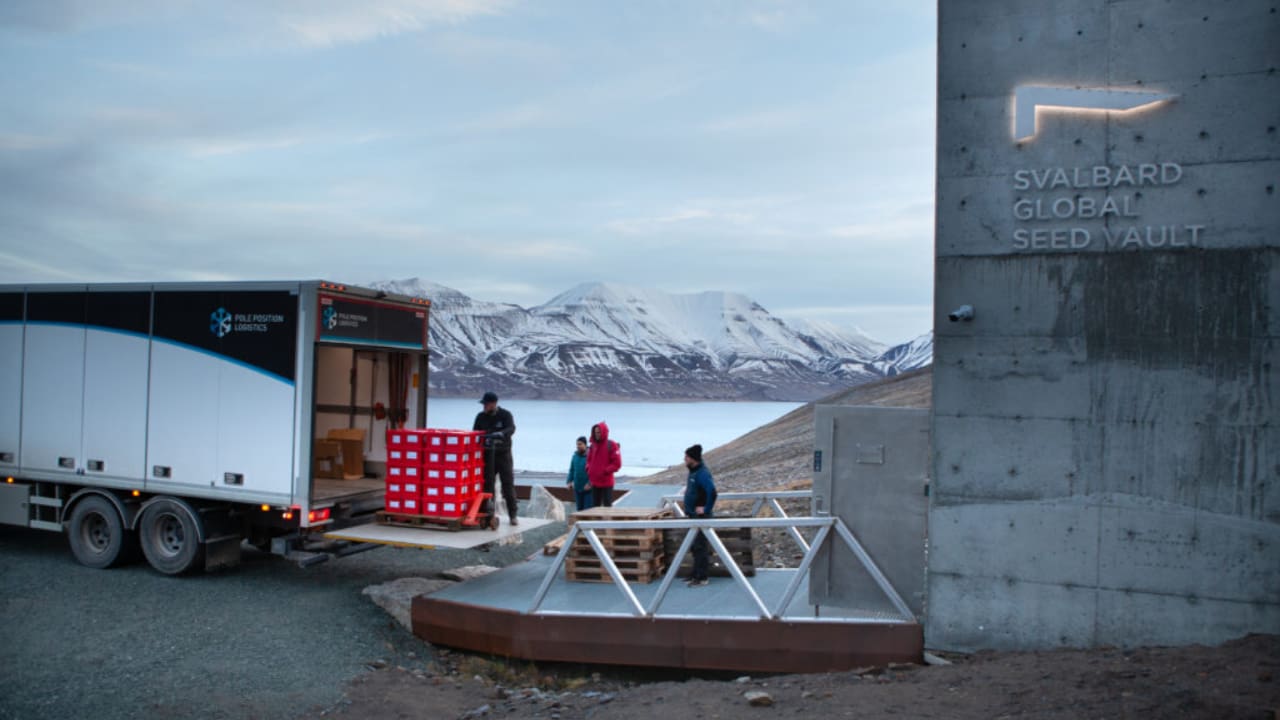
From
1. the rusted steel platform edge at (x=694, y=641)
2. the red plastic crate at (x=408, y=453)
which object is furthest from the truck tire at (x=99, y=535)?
the rusted steel platform edge at (x=694, y=641)

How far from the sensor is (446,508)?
9.97 meters

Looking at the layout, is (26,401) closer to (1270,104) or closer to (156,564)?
(156,564)

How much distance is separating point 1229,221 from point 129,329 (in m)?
11.3

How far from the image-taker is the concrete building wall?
6605mm

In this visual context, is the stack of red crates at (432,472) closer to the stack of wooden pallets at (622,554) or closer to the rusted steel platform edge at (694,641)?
the stack of wooden pallets at (622,554)

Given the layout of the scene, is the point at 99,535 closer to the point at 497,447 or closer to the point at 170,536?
the point at 170,536

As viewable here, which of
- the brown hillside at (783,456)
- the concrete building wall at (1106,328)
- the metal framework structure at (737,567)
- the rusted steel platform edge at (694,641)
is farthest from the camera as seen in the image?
the brown hillside at (783,456)

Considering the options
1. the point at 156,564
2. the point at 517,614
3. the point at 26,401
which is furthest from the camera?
the point at 26,401

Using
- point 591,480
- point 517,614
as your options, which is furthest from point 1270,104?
point 591,480

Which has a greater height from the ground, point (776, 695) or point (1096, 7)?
point (1096, 7)

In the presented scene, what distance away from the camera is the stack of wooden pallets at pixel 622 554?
9.12 meters

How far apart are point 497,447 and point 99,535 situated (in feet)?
17.0

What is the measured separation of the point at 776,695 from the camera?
6.58 metres

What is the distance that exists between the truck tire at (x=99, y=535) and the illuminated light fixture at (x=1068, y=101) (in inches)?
417
